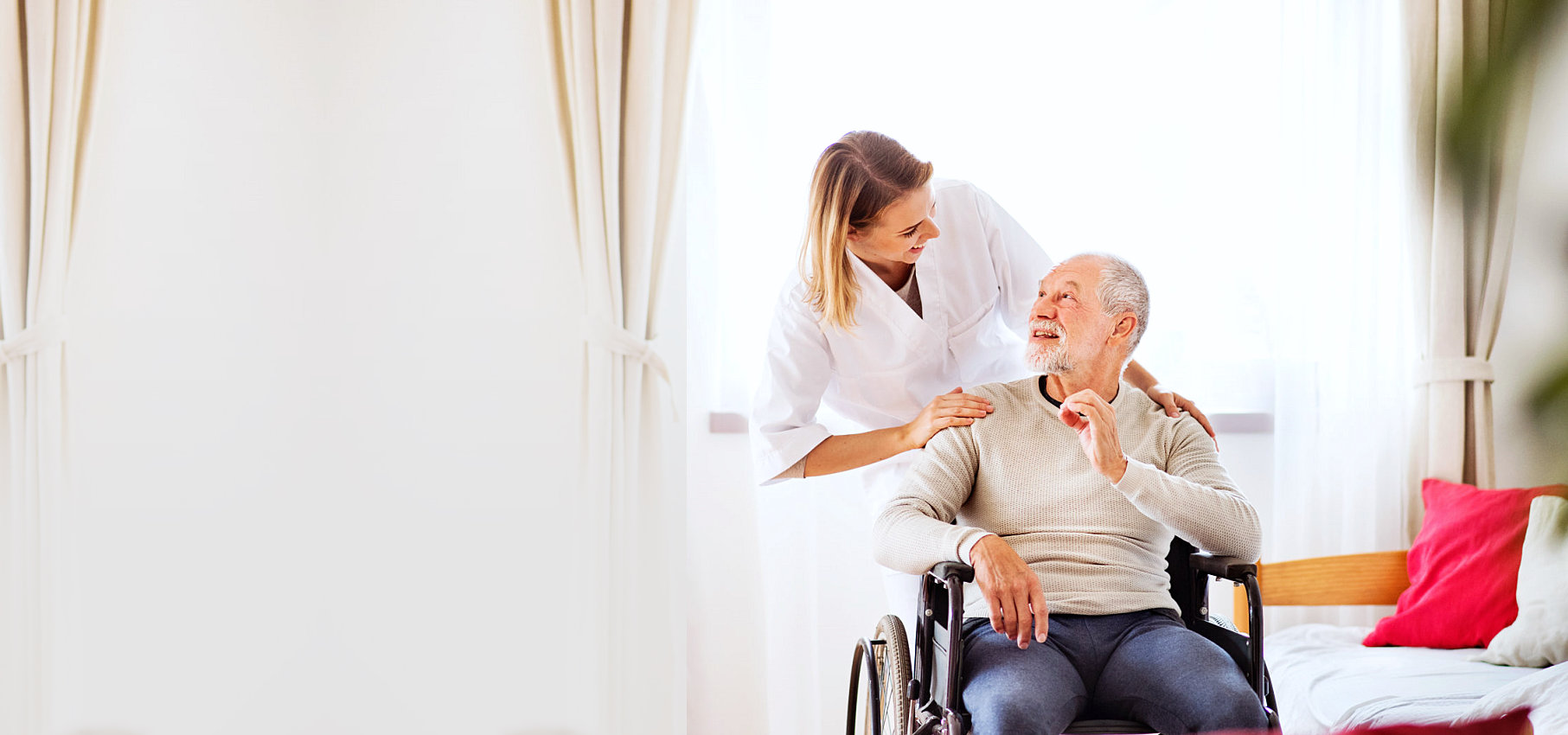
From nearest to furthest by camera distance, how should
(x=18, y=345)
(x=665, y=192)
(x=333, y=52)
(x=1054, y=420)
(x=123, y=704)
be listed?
(x=18, y=345)
(x=123, y=704)
(x=1054, y=420)
(x=333, y=52)
(x=665, y=192)

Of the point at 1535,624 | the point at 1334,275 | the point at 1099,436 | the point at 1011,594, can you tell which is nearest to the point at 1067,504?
the point at 1099,436

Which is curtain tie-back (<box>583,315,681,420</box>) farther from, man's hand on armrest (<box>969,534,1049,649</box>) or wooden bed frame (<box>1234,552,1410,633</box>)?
wooden bed frame (<box>1234,552,1410,633</box>)

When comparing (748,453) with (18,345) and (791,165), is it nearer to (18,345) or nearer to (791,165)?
(791,165)

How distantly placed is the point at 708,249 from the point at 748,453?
550 mm

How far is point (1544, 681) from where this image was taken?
5.21ft

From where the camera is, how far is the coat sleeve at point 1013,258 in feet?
7.52

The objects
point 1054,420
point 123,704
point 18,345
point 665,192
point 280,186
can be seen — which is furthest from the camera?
point 665,192

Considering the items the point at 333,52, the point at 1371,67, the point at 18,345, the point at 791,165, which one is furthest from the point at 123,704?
the point at 1371,67

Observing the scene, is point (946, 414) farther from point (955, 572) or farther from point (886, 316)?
point (955, 572)

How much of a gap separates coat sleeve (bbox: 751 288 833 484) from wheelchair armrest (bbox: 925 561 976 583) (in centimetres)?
62

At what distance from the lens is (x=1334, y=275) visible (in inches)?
109

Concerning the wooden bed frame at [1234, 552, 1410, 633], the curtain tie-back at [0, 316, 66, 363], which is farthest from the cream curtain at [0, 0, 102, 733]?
the wooden bed frame at [1234, 552, 1410, 633]

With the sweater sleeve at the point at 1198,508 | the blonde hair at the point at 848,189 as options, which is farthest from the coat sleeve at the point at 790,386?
the sweater sleeve at the point at 1198,508

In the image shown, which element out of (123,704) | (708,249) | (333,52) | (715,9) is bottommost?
(123,704)
